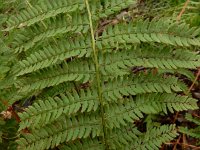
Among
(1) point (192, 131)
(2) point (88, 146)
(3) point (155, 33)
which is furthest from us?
(1) point (192, 131)

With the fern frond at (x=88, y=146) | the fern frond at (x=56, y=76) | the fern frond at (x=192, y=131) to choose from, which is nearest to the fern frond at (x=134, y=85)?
the fern frond at (x=56, y=76)

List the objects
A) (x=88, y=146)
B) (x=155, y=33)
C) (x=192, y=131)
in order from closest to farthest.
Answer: (x=155, y=33), (x=88, y=146), (x=192, y=131)

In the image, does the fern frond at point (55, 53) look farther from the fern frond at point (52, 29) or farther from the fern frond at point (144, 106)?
the fern frond at point (144, 106)

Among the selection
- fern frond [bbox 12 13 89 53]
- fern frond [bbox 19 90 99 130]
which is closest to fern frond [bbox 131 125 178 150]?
fern frond [bbox 19 90 99 130]

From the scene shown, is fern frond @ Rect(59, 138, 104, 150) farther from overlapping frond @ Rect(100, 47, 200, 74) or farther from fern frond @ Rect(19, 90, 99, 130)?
overlapping frond @ Rect(100, 47, 200, 74)

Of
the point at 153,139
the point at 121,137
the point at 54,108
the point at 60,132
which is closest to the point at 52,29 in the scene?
the point at 54,108

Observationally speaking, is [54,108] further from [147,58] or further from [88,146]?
[147,58]
